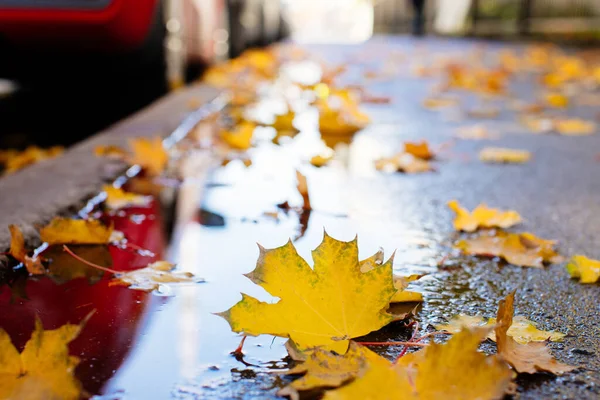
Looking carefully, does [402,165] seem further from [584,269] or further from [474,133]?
[584,269]

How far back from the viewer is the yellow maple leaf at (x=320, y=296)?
1021 millimetres

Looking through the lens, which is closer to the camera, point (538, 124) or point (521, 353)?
point (521, 353)

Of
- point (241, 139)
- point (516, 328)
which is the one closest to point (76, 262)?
point (516, 328)

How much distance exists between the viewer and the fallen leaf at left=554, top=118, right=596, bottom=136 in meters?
3.42

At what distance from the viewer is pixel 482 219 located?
1.76m

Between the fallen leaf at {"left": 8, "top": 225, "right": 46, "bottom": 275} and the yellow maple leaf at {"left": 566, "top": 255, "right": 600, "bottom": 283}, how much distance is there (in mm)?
1008

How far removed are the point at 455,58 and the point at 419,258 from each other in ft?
25.8

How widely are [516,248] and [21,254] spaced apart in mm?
994

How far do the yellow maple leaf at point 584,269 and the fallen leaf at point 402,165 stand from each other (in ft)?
3.39

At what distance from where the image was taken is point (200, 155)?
8.62 feet

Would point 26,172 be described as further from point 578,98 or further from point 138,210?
point 578,98

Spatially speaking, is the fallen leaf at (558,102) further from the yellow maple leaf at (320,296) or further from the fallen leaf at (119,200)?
the yellow maple leaf at (320,296)

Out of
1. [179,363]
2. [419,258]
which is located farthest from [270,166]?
[179,363]

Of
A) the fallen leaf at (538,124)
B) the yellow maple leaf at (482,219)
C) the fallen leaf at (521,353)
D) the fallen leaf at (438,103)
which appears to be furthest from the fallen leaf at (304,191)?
the fallen leaf at (438,103)
